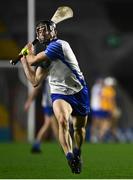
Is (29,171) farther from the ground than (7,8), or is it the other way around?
(29,171)

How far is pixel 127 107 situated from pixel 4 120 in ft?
11.2

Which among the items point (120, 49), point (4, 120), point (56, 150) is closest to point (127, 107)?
point (120, 49)

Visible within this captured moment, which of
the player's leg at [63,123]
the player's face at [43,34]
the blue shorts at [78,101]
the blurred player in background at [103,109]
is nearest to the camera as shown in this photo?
the player's leg at [63,123]

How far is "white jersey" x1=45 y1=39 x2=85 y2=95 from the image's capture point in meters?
11.7

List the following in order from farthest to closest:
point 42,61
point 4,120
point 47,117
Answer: point 4,120 < point 47,117 < point 42,61

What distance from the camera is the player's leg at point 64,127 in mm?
11242

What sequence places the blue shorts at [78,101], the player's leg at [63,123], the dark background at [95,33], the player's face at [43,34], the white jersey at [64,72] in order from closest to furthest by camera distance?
the player's leg at [63,123] < the player's face at [43,34] < the white jersey at [64,72] < the blue shorts at [78,101] < the dark background at [95,33]

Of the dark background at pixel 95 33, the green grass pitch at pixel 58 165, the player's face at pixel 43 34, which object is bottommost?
the dark background at pixel 95 33

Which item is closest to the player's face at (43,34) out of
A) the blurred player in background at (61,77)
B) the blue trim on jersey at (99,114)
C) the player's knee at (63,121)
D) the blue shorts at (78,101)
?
the blurred player in background at (61,77)

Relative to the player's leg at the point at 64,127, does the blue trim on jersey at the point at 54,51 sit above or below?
above

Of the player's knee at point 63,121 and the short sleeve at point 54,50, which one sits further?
the short sleeve at point 54,50

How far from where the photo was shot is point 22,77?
24.0 m

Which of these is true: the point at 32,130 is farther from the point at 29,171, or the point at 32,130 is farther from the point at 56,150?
the point at 29,171

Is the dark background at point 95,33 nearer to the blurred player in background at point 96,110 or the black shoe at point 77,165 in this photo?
the blurred player in background at point 96,110
